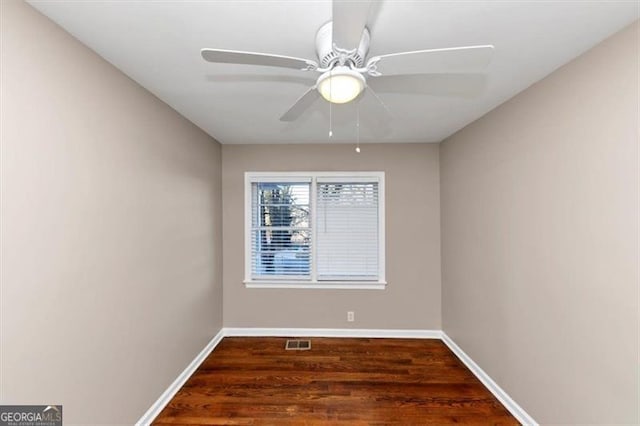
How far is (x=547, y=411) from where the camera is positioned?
1.97 m

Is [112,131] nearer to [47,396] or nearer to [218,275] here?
[47,396]

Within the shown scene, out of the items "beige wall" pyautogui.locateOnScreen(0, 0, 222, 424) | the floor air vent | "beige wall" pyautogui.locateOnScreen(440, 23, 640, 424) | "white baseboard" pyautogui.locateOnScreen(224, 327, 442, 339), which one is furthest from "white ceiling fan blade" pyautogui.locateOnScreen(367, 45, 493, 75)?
"white baseboard" pyautogui.locateOnScreen(224, 327, 442, 339)

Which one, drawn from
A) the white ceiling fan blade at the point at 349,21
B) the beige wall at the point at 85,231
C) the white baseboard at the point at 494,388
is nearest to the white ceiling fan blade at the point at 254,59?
the white ceiling fan blade at the point at 349,21

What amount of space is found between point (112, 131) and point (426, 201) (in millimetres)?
3242

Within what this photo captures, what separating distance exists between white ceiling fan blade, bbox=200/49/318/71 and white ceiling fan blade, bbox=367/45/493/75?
0.30m

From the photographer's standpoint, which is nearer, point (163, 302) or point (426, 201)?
point (163, 302)

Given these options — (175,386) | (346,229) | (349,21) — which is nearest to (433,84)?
(349,21)

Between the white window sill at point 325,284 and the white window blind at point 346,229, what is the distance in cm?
8

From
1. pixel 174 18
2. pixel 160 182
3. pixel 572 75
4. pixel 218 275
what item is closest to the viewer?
pixel 174 18

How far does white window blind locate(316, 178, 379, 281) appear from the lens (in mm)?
3738

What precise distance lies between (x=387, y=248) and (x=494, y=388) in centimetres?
171

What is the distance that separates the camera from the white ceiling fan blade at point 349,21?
0.93 meters

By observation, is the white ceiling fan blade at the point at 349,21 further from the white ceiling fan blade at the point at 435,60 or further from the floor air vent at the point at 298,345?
the floor air vent at the point at 298,345

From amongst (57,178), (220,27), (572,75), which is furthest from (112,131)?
(572,75)
